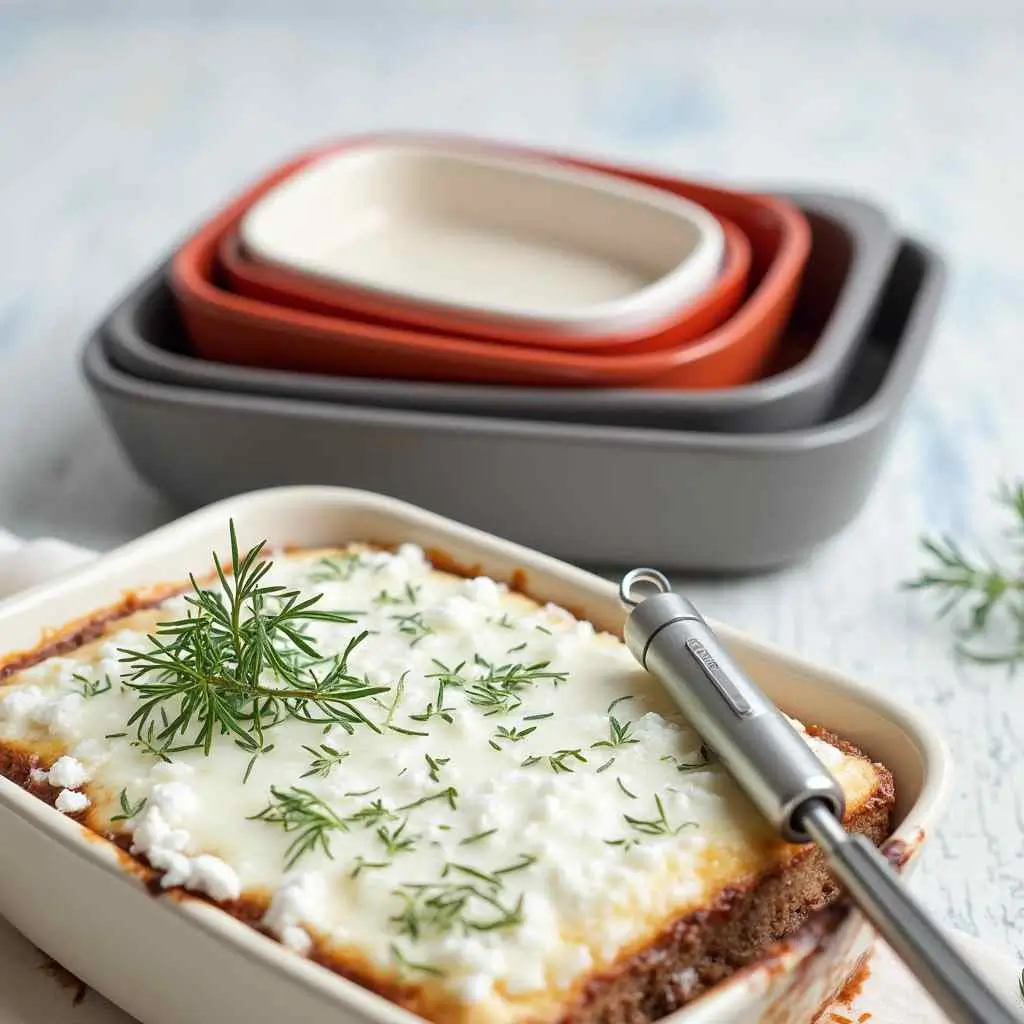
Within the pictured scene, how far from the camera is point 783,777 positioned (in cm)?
119

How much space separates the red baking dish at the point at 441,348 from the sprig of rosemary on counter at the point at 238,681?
68 cm

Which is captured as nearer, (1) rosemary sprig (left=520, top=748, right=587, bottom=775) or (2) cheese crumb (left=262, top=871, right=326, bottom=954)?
(2) cheese crumb (left=262, top=871, right=326, bottom=954)

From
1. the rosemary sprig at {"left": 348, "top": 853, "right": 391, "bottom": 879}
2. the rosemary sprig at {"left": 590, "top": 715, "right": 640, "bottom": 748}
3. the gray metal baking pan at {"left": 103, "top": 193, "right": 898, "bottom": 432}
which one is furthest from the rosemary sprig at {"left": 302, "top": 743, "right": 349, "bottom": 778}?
the gray metal baking pan at {"left": 103, "top": 193, "right": 898, "bottom": 432}

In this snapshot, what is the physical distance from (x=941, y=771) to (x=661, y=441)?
28.4 inches

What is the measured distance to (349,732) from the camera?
1.32 metres

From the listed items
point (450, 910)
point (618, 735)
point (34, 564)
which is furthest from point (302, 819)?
point (34, 564)

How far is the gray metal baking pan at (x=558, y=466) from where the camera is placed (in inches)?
76.5

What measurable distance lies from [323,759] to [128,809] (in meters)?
0.16

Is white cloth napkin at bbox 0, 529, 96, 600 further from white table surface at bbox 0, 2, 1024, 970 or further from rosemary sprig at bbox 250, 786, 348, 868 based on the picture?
rosemary sprig at bbox 250, 786, 348, 868

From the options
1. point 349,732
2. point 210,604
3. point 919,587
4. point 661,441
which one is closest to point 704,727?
point 349,732

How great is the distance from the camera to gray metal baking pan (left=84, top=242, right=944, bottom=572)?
1.94 meters

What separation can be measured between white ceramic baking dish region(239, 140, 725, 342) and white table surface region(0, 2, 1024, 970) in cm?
45

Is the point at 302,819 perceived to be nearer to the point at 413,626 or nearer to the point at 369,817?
the point at 369,817

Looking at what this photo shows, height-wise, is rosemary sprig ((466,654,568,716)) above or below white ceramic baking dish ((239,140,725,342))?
below
